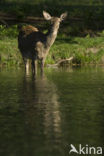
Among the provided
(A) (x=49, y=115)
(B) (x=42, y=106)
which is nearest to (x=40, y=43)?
(B) (x=42, y=106)

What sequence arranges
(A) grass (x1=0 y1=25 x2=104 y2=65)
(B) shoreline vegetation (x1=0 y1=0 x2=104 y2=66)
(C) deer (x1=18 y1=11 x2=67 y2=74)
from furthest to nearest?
(B) shoreline vegetation (x1=0 y1=0 x2=104 y2=66) < (A) grass (x1=0 y1=25 x2=104 y2=65) < (C) deer (x1=18 y1=11 x2=67 y2=74)

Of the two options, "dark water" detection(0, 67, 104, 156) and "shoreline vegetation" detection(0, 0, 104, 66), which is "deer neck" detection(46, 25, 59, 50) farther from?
"shoreline vegetation" detection(0, 0, 104, 66)

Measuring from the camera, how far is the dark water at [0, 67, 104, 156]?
929 centimetres

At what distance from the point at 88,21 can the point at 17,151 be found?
28.8 meters

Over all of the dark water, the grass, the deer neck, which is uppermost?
the deer neck

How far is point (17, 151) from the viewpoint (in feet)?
29.0

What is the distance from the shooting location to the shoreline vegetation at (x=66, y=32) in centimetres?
2770

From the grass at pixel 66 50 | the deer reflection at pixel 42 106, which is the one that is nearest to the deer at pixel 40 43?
the deer reflection at pixel 42 106

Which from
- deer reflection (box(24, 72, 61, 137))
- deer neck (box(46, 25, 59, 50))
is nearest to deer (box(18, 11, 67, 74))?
deer neck (box(46, 25, 59, 50))

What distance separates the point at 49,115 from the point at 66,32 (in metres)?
23.3

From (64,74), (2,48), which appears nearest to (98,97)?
(64,74)

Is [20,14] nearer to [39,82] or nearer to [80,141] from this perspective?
[39,82]

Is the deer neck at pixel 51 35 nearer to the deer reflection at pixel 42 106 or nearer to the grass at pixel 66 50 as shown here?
the deer reflection at pixel 42 106

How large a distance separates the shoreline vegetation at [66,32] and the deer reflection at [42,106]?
27.2 feet
